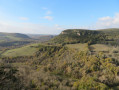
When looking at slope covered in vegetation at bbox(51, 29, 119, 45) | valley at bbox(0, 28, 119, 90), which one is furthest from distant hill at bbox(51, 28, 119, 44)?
valley at bbox(0, 28, 119, 90)

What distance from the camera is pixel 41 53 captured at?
59.1m

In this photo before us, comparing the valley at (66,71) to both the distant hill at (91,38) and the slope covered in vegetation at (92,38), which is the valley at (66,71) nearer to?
the slope covered in vegetation at (92,38)

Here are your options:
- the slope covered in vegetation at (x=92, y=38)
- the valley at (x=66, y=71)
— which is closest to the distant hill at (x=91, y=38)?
the slope covered in vegetation at (x=92, y=38)

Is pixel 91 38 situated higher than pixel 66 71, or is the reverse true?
pixel 91 38

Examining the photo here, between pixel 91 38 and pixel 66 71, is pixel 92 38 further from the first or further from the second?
pixel 66 71

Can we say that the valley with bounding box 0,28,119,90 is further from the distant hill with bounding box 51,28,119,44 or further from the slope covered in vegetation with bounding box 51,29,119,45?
the distant hill with bounding box 51,28,119,44

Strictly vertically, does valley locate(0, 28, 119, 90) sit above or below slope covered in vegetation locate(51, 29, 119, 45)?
below

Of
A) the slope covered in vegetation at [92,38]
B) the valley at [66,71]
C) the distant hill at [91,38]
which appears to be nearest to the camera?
the valley at [66,71]

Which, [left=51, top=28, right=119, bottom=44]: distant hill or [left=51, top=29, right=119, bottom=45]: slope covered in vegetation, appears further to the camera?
[left=51, top=28, right=119, bottom=44]: distant hill

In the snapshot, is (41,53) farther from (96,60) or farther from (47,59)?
(96,60)

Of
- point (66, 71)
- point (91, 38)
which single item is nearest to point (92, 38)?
point (91, 38)

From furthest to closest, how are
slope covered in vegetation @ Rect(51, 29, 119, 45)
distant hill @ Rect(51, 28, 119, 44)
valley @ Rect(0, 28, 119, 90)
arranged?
distant hill @ Rect(51, 28, 119, 44) < slope covered in vegetation @ Rect(51, 29, 119, 45) < valley @ Rect(0, 28, 119, 90)

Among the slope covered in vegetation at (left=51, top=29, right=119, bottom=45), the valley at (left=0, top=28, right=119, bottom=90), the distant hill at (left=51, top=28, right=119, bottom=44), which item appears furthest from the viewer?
the distant hill at (left=51, top=28, right=119, bottom=44)

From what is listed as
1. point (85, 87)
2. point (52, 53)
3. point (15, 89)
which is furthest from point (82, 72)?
point (52, 53)
